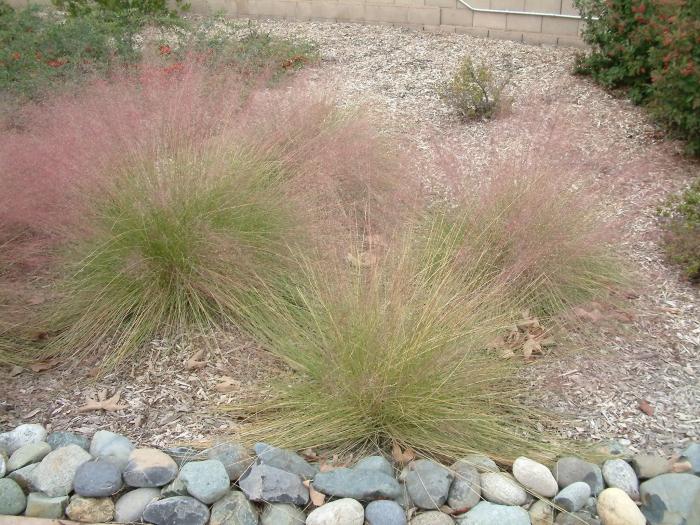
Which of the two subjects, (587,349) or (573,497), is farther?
(587,349)

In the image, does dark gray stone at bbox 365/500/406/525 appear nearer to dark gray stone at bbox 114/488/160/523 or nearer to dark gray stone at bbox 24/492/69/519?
dark gray stone at bbox 114/488/160/523

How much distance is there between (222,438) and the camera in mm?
3160

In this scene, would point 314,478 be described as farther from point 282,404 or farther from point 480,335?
point 480,335

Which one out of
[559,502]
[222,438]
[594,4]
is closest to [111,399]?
[222,438]

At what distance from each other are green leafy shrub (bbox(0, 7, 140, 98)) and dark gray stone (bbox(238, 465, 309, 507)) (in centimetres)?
417

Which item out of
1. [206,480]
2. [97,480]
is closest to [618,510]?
[206,480]

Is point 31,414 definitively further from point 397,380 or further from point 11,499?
point 397,380

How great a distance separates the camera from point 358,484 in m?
2.84

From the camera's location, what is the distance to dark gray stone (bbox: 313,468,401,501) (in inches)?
111

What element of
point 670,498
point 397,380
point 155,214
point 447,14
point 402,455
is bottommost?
point 670,498

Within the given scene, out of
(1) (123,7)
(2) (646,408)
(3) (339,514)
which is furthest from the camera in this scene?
(1) (123,7)

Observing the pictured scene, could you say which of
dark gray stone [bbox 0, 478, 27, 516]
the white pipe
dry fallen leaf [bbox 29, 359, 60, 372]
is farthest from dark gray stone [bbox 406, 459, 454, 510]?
the white pipe

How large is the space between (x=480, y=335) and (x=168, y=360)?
58.3 inches

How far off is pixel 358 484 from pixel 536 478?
67 cm
